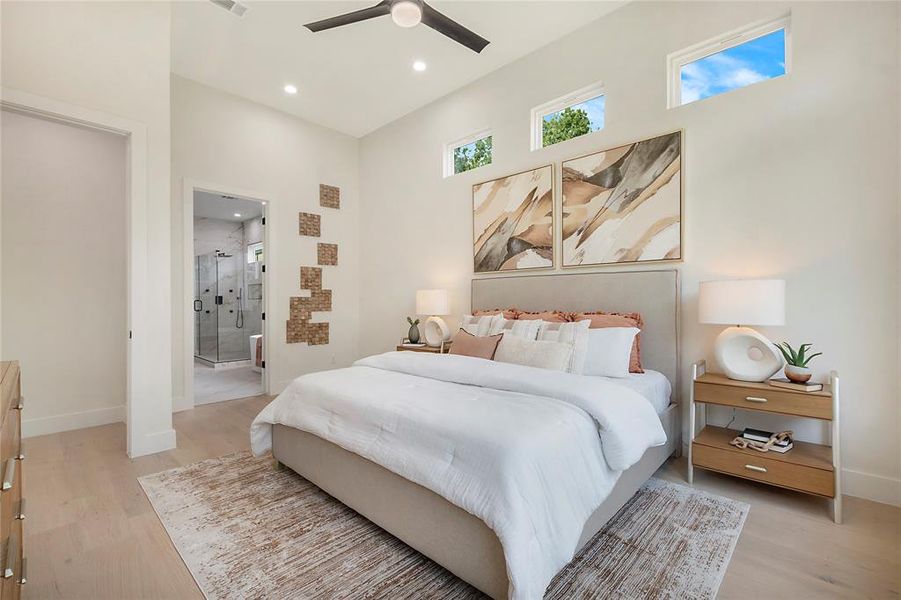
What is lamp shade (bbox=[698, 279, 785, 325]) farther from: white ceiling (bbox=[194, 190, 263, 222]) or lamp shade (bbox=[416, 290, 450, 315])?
white ceiling (bbox=[194, 190, 263, 222])

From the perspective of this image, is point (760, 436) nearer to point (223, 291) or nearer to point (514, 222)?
point (514, 222)

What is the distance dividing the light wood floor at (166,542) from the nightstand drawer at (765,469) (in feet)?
0.50

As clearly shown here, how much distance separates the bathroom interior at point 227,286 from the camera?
287 inches

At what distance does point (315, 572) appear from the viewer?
1.73m

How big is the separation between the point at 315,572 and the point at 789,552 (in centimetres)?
211

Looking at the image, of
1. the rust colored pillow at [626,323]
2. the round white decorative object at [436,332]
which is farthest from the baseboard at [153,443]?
the rust colored pillow at [626,323]

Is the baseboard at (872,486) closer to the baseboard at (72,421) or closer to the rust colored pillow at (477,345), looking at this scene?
the rust colored pillow at (477,345)

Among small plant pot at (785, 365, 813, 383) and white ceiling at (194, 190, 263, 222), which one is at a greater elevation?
white ceiling at (194, 190, 263, 222)

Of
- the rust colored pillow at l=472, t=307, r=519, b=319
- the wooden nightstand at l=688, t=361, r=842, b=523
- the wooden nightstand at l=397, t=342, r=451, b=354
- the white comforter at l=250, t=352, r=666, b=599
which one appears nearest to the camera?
the white comforter at l=250, t=352, r=666, b=599

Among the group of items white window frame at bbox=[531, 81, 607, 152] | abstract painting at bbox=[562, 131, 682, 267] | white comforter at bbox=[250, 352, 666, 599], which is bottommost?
white comforter at bbox=[250, 352, 666, 599]

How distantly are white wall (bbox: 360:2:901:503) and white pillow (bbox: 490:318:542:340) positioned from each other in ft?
3.57

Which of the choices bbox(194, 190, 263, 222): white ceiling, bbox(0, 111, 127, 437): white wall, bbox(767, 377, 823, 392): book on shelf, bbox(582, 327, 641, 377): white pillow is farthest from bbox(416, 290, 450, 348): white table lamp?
bbox(194, 190, 263, 222): white ceiling

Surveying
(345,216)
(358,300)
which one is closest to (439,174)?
(345,216)

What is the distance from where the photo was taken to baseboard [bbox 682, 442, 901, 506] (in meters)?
2.27
